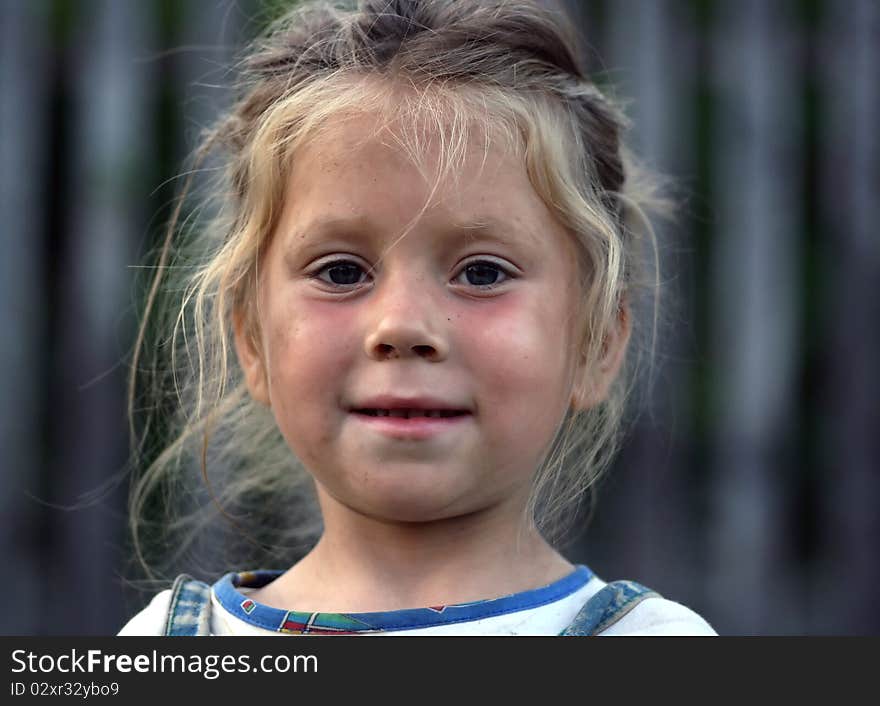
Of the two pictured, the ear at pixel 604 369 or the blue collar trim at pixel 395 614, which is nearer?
the blue collar trim at pixel 395 614

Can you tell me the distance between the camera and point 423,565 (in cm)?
155

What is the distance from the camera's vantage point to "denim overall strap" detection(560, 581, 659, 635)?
1493mm

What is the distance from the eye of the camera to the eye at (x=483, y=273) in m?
1.49

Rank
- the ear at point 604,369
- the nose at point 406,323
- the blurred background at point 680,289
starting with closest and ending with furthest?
the nose at point 406,323
the ear at point 604,369
the blurred background at point 680,289

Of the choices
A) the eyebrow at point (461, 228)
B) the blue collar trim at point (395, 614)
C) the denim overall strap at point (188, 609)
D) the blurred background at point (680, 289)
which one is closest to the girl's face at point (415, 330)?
the eyebrow at point (461, 228)

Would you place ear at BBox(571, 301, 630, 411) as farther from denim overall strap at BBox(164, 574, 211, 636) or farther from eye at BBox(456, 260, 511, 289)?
denim overall strap at BBox(164, 574, 211, 636)

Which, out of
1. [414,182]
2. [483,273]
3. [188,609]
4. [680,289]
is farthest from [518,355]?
[680,289]

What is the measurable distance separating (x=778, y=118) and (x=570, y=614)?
208cm

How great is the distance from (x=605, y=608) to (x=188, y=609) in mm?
552

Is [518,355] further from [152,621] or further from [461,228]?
[152,621]

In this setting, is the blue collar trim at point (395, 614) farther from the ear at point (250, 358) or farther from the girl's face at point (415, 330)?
the ear at point (250, 358)

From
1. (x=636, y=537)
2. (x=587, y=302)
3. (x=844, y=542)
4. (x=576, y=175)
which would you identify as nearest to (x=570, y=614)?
(x=587, y=302)

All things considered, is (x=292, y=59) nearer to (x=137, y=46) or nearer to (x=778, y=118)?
(x=137, y=46)

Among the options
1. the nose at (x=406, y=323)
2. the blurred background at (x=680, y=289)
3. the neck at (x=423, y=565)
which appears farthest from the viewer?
the blurred background at (x=680, y=289)
